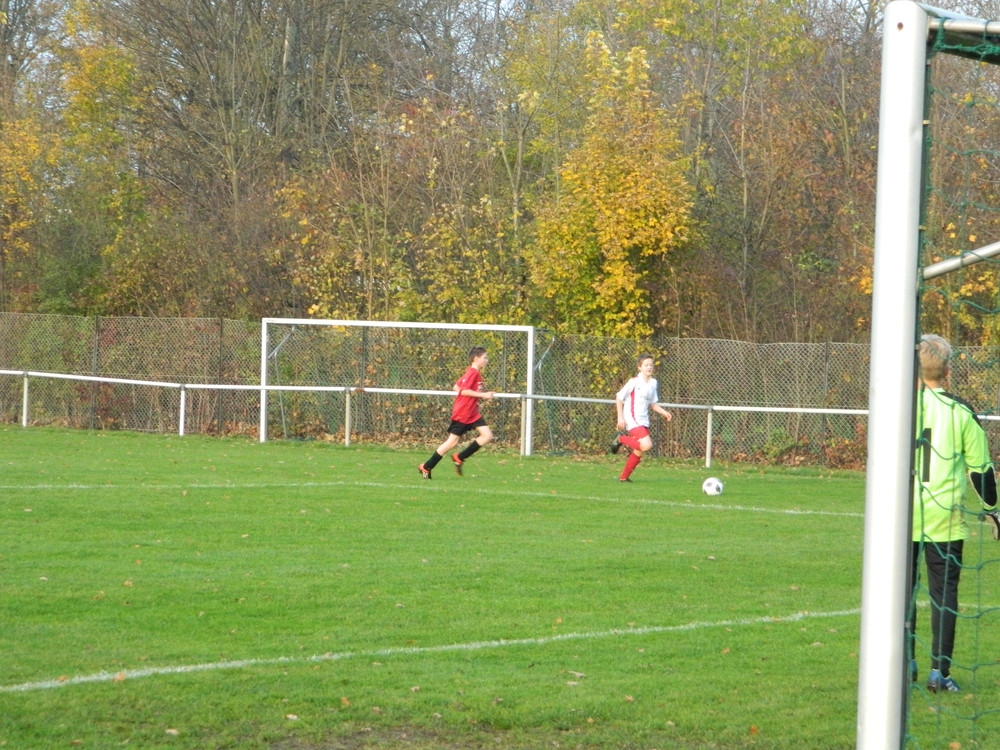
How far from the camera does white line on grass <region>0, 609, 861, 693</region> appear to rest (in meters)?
6.29

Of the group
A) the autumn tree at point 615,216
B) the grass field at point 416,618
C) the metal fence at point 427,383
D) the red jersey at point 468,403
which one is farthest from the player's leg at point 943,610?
the autumn tree at point 615,216

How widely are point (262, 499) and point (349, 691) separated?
7.96 m

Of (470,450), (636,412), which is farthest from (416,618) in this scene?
(636,412)

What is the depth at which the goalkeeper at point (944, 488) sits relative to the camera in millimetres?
6613

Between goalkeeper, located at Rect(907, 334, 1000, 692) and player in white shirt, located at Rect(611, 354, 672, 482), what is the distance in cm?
1062

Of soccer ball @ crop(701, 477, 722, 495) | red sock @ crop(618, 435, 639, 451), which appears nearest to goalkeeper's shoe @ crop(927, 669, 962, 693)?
soccer ball @ crop(701, 477, 722, 495)

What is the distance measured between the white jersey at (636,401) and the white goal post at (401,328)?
445cm

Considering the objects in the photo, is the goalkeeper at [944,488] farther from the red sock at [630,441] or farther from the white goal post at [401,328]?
the white goal post at [401,328]

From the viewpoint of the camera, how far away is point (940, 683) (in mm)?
6602

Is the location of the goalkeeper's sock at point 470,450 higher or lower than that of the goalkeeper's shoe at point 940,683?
higher

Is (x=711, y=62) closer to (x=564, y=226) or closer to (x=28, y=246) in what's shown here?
(x=564, y=226)

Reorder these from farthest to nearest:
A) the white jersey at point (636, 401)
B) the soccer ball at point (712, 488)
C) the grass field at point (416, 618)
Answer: the white jersey at point (636, 401) < the soccer ball at point (712, 488) < the grass field at point (416, 618)

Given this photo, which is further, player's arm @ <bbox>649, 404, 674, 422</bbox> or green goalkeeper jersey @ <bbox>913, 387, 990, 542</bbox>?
player's arm @ <bbox>649, 404, 674, 422</bbox>

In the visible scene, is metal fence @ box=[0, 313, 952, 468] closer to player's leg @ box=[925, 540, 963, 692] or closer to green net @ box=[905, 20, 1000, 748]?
green net @ box=[905, 20, 1000, 748]
